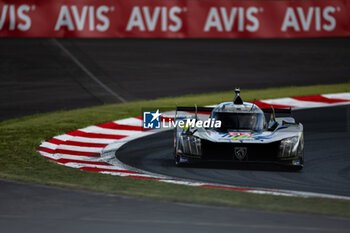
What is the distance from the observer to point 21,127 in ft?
55.0

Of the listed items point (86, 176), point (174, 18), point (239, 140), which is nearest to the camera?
point (86, 176)

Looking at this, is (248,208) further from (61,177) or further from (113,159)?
(113,159)

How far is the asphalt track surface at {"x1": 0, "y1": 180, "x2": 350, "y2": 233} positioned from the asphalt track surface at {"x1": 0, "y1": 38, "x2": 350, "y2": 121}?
33.1 feet

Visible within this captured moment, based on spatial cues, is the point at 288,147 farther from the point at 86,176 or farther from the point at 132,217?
the point at 132,217

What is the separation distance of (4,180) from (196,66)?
641 inches

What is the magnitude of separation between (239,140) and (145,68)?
46.3 feet

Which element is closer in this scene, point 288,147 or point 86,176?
point 86,176

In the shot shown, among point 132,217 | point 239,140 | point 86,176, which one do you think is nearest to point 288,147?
point 239,140

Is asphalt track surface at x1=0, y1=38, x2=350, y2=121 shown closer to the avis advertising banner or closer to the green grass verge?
the avis advertising banner

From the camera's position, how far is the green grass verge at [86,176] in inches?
365

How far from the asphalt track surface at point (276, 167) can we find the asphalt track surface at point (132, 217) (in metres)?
2.32

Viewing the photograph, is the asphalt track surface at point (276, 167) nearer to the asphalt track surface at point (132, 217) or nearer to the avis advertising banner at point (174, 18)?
the asphalt track surface at point (132, 217)

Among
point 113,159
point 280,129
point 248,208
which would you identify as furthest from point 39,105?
point 248,208

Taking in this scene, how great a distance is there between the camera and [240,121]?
1295 centimetres
